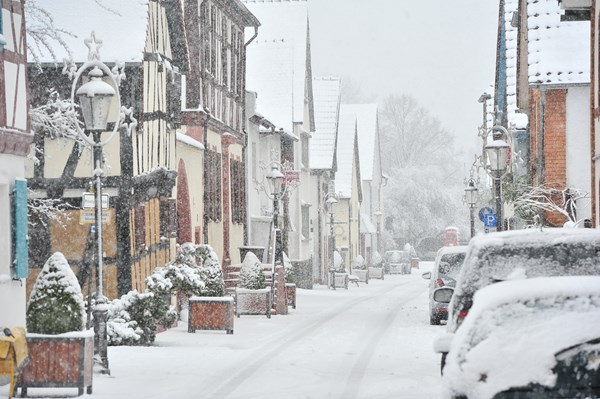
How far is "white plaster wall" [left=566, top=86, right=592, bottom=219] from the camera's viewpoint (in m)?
29.3

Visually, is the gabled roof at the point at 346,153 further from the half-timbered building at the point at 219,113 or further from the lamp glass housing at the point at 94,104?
the lamp glass housing at the point at 94,104

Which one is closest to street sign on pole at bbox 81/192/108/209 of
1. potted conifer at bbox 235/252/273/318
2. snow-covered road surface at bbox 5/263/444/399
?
snow-covered road surface at bbox 5/263/444/399

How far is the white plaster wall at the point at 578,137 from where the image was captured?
29.3 m

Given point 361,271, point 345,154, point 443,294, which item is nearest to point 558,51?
point 443,294

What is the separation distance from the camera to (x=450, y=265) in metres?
27.5

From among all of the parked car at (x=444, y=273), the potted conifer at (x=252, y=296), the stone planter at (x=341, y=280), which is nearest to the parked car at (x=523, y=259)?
the parked car at (x=444, y=273)

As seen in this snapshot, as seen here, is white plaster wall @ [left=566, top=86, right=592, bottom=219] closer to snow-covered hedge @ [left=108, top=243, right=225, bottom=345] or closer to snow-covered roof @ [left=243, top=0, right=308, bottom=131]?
snow-covered hedge @ [left=108, top=243, right=225, bottom=345]

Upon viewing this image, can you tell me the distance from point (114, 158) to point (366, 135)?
63.4 meters

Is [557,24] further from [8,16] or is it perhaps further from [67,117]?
[8,16]

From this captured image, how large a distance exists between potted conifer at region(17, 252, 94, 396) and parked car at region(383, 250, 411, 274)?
7029cm

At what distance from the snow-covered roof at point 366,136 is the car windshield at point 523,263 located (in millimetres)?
75487

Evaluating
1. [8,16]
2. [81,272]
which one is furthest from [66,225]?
[8,16]

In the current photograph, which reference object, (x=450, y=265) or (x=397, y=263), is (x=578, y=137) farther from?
(x=397, y=263)

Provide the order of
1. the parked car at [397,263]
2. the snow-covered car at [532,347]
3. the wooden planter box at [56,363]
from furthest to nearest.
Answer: the parked car at [397,263] → the wooden planter box at [56,363] → the snow-covered car at [532,347]
